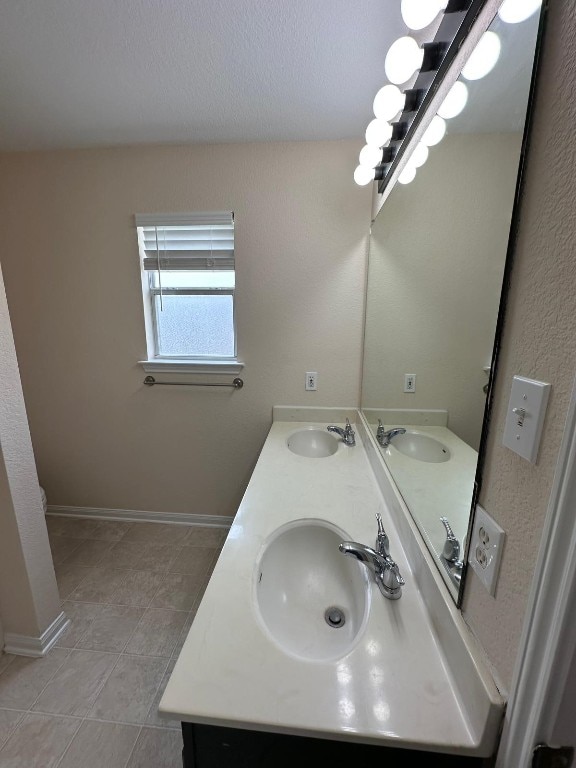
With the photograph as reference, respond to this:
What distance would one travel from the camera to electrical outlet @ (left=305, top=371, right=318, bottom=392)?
1.87 metres

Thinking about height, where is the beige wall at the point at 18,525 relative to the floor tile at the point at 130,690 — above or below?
above

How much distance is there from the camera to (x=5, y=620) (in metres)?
1.28

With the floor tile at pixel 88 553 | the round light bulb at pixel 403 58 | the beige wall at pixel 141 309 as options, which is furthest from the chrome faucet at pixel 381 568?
the floor tile at pixel 88 553

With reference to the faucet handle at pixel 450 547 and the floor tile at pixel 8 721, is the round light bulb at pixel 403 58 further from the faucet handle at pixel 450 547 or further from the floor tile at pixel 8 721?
the floor tile at pixel 8 721

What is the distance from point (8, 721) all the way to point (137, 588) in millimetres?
587

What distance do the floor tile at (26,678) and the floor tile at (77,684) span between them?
1.1 inches

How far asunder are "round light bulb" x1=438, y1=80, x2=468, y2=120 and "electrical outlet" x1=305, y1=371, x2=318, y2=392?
127 centimetres

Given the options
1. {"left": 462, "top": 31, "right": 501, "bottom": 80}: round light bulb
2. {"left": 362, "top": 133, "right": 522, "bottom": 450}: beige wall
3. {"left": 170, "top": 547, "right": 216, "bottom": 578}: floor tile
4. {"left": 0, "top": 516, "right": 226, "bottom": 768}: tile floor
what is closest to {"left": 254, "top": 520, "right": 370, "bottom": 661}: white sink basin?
{"left": 362, "top": 133, "right": 522, "bottom": 450}: beige wall

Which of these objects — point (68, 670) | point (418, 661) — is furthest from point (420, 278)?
point (68, 670)

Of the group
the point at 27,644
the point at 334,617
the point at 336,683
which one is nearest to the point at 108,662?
the point at 27,644

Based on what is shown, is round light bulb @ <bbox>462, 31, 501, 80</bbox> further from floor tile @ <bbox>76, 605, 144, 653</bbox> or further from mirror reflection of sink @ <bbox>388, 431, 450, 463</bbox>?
floor tile @ <bbox>76, 605, 144, 653</bbox>

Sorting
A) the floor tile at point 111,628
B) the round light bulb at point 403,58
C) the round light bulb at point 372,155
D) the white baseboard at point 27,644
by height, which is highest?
the round light bulb at point 403,58

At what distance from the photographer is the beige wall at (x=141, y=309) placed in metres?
1.69

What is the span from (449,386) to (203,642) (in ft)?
2.69
